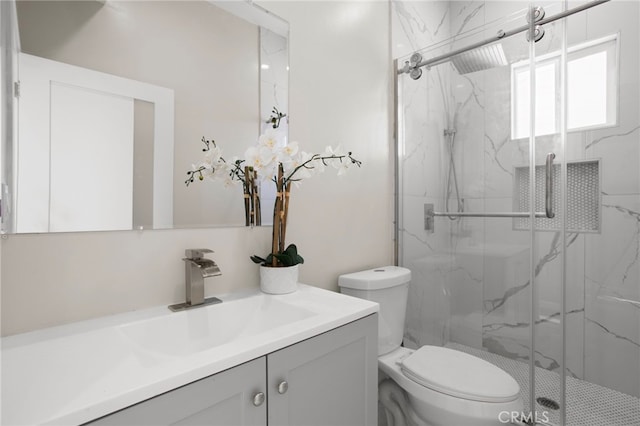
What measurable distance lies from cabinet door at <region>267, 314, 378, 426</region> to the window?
136cm

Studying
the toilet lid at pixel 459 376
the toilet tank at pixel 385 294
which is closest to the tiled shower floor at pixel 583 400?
the toilet lid at pixel 459 376

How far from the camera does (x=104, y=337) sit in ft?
2.49

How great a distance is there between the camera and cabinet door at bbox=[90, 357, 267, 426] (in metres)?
0.53

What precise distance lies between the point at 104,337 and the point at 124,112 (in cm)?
59

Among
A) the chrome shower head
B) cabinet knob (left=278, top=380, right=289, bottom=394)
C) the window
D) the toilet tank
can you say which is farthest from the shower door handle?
cabinet knob (left=278, top=380, right=289, bottom=394)

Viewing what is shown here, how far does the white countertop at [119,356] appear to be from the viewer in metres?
0.51

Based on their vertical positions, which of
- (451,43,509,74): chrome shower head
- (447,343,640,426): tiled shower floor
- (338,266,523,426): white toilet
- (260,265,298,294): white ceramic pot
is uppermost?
(451,43,509,74): chrome shower head

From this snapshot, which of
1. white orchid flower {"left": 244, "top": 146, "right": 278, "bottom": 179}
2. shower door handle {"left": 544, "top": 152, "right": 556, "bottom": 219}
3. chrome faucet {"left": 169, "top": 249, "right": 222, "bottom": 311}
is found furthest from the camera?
shower door handle {"left": 544, "top": 152, "right": 556, "bottom": 219}

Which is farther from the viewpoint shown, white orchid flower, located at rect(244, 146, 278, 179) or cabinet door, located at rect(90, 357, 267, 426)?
white orchid flower, located at rect(244, 146, 278, 179)

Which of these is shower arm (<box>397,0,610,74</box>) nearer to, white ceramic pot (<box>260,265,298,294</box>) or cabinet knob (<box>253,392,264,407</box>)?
white ceramic pot (<box>260,265,298,294</box>)

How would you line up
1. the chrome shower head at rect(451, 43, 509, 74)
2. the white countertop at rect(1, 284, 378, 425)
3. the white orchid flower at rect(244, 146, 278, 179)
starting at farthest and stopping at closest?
the chrome shower head at rect(451, 43, 509, 74) → the white orchid flower at rect(244, 146, 278, 179) → the white countertop at rect(1, 284, 378, 425)

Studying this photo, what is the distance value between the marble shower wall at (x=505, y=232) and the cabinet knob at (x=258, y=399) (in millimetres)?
1378

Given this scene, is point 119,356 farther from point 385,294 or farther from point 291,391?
point 385,294

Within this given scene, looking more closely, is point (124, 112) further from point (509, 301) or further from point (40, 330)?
point (509, 301)
